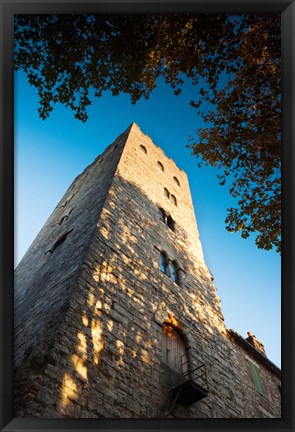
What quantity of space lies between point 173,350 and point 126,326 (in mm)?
1667

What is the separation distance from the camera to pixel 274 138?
6121mm

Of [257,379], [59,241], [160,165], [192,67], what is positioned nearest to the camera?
[192,67]

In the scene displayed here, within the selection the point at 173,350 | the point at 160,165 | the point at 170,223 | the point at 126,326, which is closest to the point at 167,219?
the point at 170,223

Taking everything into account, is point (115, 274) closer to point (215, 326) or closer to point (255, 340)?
point (215, 326)

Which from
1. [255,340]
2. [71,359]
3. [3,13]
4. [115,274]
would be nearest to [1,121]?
[3,13]

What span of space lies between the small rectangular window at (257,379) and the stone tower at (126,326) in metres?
0.06

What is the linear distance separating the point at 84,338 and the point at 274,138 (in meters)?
4.71

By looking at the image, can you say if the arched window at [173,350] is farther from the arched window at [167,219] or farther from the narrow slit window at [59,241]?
the arched window at [167,219]

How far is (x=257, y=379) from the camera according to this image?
1070 cm

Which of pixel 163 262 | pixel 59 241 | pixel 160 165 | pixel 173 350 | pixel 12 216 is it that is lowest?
pixel 12 216

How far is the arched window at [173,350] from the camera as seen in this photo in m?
7.86

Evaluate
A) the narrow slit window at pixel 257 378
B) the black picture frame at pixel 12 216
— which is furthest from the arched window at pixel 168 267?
the black picture frame at pixel 12 216

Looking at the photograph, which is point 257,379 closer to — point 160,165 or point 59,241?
point 59,241

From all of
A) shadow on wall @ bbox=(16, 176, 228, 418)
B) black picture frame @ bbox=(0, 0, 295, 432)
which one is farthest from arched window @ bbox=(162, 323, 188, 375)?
black picture frame @ bbox=(0, 0, 295, 432)
